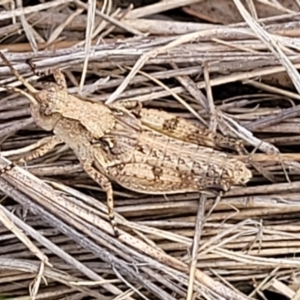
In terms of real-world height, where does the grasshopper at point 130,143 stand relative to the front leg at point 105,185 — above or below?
above

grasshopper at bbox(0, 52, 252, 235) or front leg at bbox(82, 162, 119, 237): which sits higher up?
grasshopper at bbox(0, 52, 252, 235)

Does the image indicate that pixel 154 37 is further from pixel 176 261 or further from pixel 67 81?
pixel 176 261

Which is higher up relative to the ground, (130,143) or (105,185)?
(130,143)

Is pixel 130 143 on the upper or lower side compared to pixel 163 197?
upper

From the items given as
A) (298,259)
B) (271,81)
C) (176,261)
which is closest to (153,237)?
(176,261)
